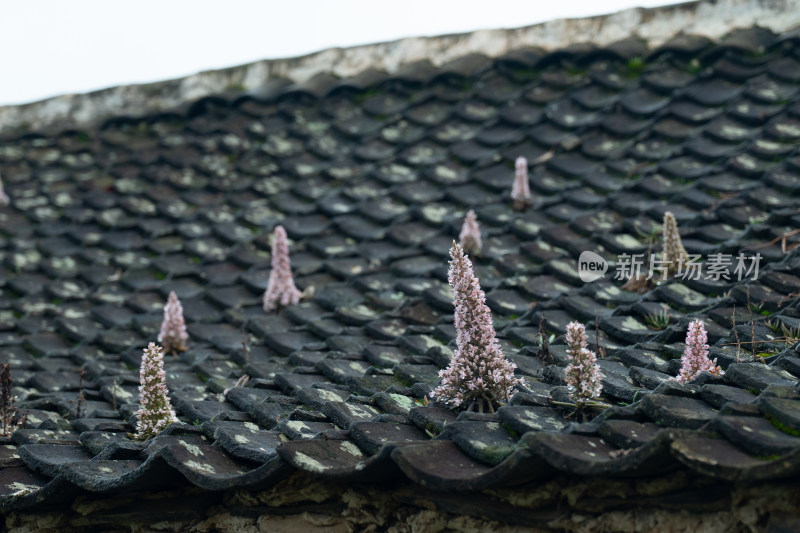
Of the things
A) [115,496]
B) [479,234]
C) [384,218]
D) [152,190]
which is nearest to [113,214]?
[152,190]

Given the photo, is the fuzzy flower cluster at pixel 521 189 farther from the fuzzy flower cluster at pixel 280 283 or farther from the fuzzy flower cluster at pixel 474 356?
the fuzzy flower cluster at pixel 474 356

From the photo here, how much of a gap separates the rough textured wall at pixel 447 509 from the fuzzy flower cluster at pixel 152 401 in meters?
0.29

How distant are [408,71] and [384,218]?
199 centimetres

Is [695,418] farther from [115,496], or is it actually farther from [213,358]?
[213,358]

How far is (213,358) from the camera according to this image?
14.7 feet

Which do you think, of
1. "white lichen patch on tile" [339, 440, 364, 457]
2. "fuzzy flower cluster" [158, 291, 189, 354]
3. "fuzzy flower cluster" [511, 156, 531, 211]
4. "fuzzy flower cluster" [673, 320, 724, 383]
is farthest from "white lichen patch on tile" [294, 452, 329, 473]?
"fuzzy flower cluster" [511, 156, 531, 211]

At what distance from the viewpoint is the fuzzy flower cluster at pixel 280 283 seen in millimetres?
4883

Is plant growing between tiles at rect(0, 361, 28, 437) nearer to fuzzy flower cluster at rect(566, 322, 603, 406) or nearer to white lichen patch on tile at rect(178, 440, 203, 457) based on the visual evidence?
white lichen patch on tile at rect(178, 440, 203, 457)

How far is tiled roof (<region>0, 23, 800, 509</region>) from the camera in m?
2.72

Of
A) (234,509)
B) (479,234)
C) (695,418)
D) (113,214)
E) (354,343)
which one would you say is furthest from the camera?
(113,214)

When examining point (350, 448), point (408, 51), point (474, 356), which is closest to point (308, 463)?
point (350, 448)

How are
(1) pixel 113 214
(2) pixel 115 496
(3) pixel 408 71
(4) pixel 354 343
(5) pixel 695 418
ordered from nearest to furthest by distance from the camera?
1. (5) pixel 695 418
2. (2) pixel 115 496
3. (4) pixel 354 343
4. (1) pixel 113 214
5. (3) pixel 408 71

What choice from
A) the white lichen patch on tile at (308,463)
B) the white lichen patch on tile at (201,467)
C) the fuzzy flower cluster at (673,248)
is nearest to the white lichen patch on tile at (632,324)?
the fuzzy flower cluster at (673,248)

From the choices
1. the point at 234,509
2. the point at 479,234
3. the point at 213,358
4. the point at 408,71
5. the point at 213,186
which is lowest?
the point at 234,509
